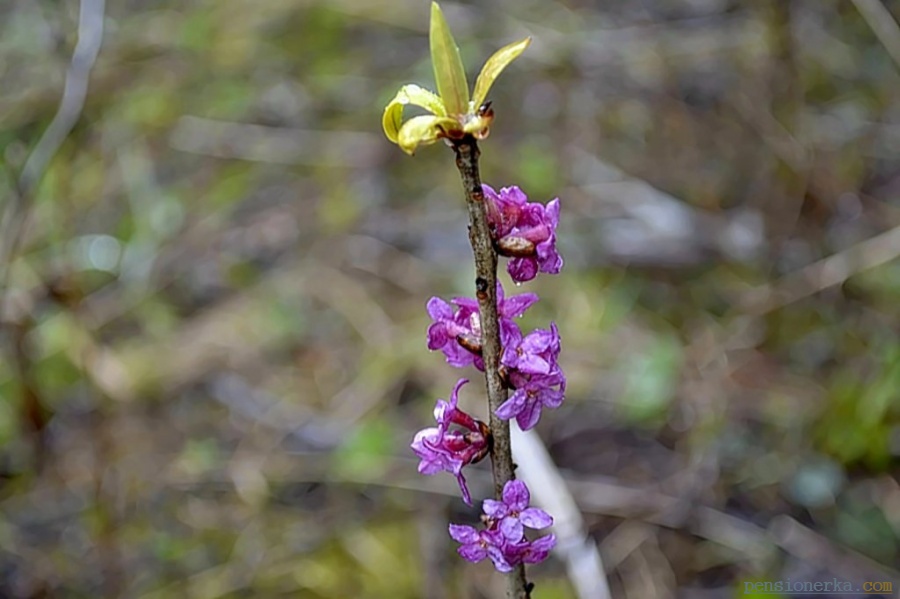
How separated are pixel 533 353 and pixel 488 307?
0.07 metres

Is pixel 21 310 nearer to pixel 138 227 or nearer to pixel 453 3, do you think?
pixel 138 227

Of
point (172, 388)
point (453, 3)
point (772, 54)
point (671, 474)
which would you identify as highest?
point (772, 54)

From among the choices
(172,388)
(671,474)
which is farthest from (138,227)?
(671,474)

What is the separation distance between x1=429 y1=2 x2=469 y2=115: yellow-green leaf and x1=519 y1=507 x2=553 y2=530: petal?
0.43 meters

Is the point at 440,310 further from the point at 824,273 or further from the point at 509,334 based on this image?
the point at 824,273

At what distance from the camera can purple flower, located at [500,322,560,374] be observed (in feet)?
2.89

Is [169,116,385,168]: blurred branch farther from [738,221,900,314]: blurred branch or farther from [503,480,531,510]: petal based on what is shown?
[503,480,531,510]: petal

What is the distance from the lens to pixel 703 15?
4012 mm

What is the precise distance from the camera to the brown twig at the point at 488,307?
812 millimetres

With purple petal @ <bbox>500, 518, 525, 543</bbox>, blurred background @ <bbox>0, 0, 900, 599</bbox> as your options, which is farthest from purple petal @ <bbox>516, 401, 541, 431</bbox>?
blurred background @ <bbox>0, 0, 900, 599</bbox>

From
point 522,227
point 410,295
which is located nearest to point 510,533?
point 522,227

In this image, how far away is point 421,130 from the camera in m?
0.77

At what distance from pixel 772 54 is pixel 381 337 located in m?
1.66

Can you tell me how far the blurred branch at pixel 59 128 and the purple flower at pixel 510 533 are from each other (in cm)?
157
